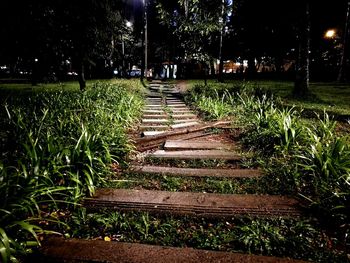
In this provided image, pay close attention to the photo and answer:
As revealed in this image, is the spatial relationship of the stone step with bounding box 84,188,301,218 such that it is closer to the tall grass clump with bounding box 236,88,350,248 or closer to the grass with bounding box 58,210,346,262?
the grass with bounding box 58,210,346,262

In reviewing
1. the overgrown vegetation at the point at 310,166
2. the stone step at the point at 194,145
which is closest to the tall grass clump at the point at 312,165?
the overgrown vegetation at the point at 310,166

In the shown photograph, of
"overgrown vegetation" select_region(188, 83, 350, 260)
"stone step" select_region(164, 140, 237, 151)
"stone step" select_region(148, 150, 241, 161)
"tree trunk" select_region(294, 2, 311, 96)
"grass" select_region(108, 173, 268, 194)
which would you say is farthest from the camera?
"tree trunk" select_region(294, 2, 311, 96)

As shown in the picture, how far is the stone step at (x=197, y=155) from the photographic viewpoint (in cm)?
520

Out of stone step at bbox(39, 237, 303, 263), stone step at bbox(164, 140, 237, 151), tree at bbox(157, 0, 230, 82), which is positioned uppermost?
tree at bbox(157, 0, 230, 82)

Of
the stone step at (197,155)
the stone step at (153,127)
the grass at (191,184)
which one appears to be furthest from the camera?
the stone step at (153,127)

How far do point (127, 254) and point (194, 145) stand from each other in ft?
12.4

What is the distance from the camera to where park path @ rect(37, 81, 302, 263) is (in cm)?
246

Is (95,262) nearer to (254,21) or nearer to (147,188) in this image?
(147,188)

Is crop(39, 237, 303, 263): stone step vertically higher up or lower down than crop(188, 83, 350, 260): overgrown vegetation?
lower down

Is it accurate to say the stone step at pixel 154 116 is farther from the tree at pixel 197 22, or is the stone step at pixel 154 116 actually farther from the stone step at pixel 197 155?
the tree at pixel 197 22

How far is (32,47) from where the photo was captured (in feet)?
41.7

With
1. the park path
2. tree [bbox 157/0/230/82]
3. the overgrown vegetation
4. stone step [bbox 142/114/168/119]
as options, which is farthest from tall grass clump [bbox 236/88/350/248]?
tree [bbox 157/0/230/82]

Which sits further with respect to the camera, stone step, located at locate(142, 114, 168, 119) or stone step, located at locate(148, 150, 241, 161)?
stone step, located at locate(142, 114, 168, 119)

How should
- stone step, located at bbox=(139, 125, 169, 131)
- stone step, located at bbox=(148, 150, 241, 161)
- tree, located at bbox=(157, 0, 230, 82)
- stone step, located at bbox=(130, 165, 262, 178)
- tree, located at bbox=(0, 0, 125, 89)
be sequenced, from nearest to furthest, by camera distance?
1. stone step, located at bbox=(130, 165, 262, 178)
2. stone step, located at bbox=(148, 150, 241, 161)
3. stone step, located at bbox=(139, 125, 169, 131)
4. tree, located at bbox=(0, 0, 125, 89)
5. tree, located at bbox=(157, 0, 230, 82)
